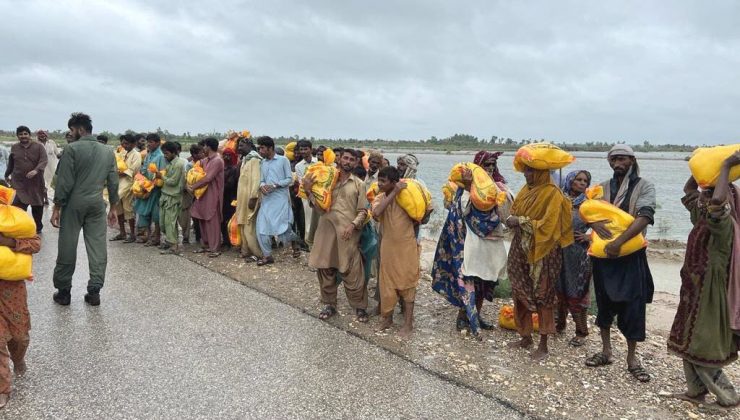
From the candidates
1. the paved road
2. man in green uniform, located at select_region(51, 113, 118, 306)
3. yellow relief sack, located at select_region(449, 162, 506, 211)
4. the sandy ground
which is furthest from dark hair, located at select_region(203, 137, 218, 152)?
yellow relief sack, located at select_region(449, 162, 506, 211)

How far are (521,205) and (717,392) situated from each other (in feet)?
6.44

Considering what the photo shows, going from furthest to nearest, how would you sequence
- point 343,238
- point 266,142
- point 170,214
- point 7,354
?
point 170,214 → point 266,142 → point 343,238 → point 7,354

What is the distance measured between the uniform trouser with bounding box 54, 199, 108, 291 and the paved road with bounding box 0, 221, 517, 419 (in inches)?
12.1

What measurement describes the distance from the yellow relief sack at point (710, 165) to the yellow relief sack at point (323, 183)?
3.19 meters

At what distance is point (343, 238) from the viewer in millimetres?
5043

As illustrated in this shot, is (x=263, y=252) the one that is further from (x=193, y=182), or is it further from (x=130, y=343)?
(x=130, y=343)

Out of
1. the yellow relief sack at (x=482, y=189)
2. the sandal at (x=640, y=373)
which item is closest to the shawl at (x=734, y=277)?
the sandal at (x=640, y=373)

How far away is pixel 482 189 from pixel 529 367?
1623mm

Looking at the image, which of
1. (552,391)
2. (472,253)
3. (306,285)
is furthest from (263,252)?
(552,391)

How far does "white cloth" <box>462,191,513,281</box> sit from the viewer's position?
4789mm

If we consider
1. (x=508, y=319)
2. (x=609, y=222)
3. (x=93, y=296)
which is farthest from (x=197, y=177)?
(x=609, y=222)

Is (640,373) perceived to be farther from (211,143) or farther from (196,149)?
(196,149)

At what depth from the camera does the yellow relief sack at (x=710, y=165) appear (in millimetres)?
3320

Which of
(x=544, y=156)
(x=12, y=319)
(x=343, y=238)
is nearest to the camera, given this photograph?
(x=12, y=319)
